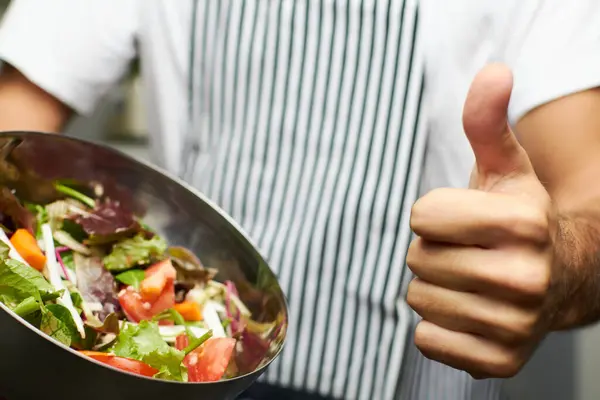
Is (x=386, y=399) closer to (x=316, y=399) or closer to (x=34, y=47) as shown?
(x=316, y=399)

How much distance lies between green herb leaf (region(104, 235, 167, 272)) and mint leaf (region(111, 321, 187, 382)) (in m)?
0.09

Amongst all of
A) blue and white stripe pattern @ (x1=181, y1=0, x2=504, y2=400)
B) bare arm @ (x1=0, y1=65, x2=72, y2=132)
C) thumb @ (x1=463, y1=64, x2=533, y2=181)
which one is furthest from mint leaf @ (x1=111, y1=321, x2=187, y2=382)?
bare arm @ (x1=0, y1=65, x2=72, y2=132)

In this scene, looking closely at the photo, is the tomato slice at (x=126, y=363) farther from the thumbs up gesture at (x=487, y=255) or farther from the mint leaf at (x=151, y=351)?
the thumbs up gesture at (x=487, y=255)

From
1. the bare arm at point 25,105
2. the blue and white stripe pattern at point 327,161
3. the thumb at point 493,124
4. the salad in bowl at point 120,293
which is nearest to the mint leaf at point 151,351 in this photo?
the salad in bowl at point 120,293

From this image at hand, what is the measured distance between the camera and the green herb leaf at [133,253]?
569 millimetres

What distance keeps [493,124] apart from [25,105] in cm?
66

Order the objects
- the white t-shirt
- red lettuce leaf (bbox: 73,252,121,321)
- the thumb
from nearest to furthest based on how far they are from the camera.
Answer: the thumb < red lettuce leaf (bbox: 73,252,121,321) < the white t-shirt

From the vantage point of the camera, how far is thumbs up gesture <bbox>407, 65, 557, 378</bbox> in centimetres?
41

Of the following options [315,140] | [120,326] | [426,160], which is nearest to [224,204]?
[315,140]

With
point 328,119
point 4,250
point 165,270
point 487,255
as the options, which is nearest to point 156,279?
point 165,270

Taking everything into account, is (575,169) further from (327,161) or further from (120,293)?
(120,293)

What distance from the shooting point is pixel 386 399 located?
0.81 meters

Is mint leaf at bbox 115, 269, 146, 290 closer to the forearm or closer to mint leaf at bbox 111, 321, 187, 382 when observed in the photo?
mint leaf at bbox 111, 321, 187, 382

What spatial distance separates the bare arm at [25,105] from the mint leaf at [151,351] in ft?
1.51
